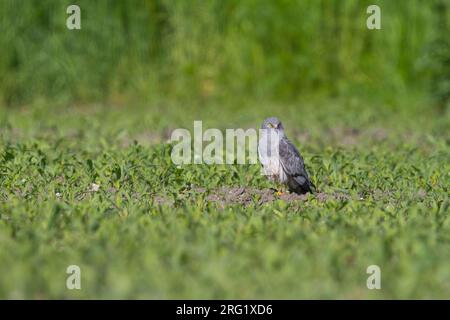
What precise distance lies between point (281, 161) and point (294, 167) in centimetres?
13

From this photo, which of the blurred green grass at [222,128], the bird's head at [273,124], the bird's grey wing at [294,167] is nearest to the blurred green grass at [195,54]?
the blurred green grass at [222,128]

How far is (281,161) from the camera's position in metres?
6.59

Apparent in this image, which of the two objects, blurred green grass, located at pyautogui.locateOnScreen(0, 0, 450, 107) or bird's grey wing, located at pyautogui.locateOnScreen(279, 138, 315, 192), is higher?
blurred green grass, located at pyautogui.locateOnScreen(0, 0, 450, 107)

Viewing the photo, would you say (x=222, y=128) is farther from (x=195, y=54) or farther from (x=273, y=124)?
(x=273, y=124)

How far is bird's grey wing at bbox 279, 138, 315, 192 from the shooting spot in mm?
6488

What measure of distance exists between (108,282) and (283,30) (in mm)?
8381

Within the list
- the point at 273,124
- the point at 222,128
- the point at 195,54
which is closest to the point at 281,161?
the point at 273,124

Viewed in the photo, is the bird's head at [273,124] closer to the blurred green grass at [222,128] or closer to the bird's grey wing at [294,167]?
the bird's grey wing at [294,167]

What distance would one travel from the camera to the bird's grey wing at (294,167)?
6.49 m

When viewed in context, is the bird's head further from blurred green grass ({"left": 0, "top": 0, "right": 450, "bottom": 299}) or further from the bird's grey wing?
blurred green grass ({"left": 0, "top": 0, "right": 450, "bottom": 299})

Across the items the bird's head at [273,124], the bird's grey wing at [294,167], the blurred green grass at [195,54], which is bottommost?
the bird's grey wing at [294,167]

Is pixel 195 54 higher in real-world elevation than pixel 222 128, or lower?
higher

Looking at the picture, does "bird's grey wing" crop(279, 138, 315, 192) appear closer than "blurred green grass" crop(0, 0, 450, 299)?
No

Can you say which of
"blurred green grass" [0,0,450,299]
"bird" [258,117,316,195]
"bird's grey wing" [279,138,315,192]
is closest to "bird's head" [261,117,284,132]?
"bird" [258,117,316,195]
